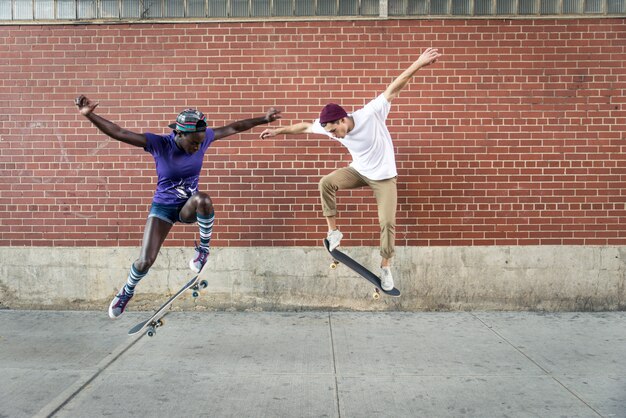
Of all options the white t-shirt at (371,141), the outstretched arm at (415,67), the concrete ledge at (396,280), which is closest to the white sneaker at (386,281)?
the white t-shirt at (371,141)

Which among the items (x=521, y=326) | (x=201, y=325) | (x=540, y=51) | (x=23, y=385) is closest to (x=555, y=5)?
(x=540, y=51)

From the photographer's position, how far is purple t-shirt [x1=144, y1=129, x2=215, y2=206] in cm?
567

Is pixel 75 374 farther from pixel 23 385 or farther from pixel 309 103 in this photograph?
pixel 309 103

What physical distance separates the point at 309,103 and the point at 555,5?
3695 millimetres

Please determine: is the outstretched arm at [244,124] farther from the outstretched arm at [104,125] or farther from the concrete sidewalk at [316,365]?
the concrete sidewalk at [316,365]

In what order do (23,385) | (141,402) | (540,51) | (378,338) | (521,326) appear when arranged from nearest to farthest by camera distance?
(141,402)
(23,385)
(378,338)
(521,326)
(540,51)

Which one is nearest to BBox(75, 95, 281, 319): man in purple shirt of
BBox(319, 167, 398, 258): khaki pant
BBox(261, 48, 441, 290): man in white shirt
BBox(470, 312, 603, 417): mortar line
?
BBox(261, 48, 441, 290): man in white shirt

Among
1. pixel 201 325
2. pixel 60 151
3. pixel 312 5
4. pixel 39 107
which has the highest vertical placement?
pixel 312 5

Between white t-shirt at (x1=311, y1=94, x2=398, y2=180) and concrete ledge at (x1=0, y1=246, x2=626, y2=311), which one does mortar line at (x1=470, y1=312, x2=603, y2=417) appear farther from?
white t-shirt at (x1=311, y1=94, x2=398, y2=180)

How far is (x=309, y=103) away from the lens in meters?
7.90

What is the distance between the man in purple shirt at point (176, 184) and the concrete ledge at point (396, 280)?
6.65ft

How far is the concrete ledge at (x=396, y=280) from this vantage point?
7.95 meters

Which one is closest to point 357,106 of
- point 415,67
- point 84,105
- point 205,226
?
point 415,67

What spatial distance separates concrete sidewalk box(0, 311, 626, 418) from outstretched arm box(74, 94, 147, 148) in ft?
7.33
